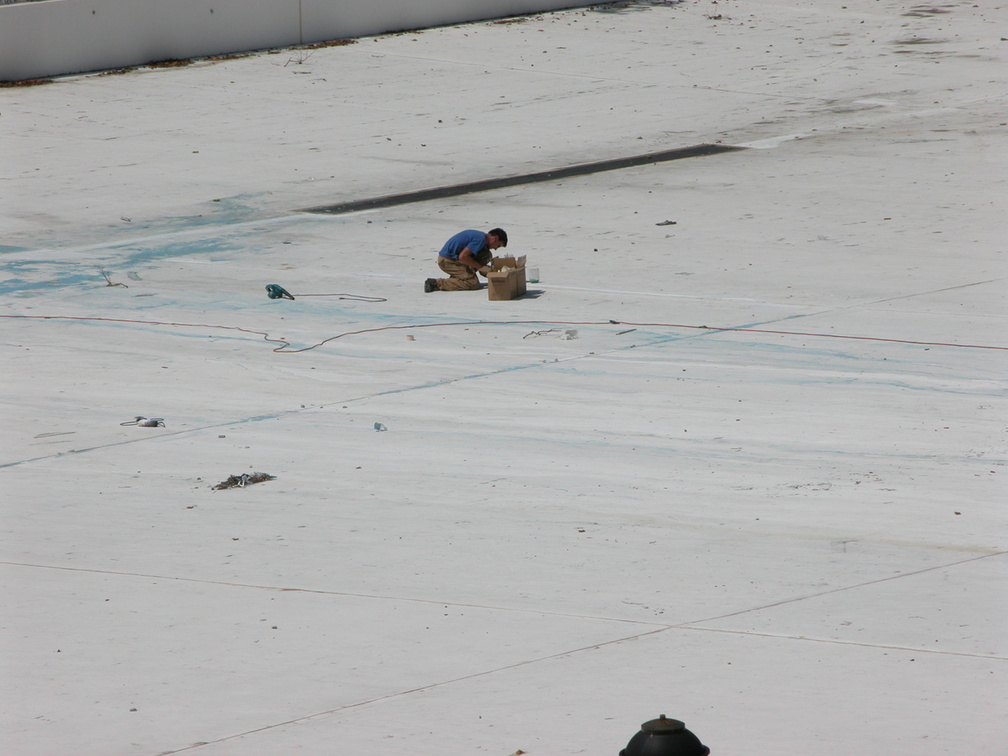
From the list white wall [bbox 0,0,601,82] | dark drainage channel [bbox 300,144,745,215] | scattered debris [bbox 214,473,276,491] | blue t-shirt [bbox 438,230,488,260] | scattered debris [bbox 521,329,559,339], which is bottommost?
scattered debris [bbox 521,329,559,339]

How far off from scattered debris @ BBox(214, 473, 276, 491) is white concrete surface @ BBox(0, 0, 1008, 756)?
0.38ft

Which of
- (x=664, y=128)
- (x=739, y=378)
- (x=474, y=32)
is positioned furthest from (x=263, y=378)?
(x=474, y=32)

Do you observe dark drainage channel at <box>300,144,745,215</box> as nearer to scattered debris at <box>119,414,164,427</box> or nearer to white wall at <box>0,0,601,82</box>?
scattered debris at <box>119,414,164,427</box>

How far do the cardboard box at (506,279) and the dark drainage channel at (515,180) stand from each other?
435 cm

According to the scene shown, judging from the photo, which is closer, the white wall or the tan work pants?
the tan work pants

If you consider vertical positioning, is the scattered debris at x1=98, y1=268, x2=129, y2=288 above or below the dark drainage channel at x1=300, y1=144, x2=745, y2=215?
below

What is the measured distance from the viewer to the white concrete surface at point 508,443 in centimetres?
626

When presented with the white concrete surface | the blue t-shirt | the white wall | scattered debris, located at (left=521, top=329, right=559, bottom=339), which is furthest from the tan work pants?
the white wall

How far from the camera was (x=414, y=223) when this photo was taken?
679 inches

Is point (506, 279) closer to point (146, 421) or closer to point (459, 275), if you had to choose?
point (459, 275)

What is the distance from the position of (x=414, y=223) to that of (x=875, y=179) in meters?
5.64

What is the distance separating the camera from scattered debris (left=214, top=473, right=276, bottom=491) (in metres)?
9.21

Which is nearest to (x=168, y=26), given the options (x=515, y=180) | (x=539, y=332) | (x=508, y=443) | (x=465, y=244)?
(x=515, y=180)

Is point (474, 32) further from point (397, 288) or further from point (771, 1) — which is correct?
point (397, 288)
